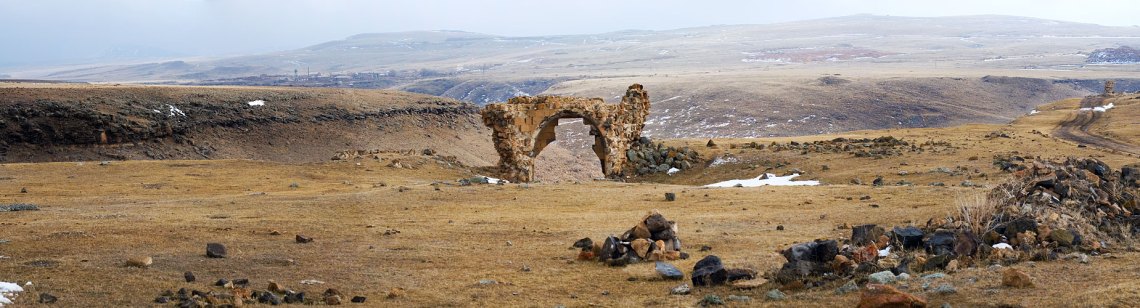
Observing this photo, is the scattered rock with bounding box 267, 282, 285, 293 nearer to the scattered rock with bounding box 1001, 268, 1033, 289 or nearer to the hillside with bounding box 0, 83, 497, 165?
the scattered rock with bounding box 1001, 268, 1033, 289

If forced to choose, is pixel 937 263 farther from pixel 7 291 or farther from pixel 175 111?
pixel 175 111

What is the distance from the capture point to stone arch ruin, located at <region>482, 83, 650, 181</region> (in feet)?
103

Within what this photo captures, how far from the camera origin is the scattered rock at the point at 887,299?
8.42 meters

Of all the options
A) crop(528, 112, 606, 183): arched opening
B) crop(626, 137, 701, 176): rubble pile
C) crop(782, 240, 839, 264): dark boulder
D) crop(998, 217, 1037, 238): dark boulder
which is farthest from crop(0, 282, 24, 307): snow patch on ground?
crop(626, 137, 701, 176): rubble pile

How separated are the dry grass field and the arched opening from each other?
273 inches

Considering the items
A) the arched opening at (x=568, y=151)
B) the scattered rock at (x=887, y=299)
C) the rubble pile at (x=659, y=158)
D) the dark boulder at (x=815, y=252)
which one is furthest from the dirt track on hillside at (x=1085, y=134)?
the scattered rock at (x=887, y=299)

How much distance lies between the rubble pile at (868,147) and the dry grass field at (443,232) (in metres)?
1.01

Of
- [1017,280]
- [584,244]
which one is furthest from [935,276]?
[584,244]

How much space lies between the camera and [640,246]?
12.8 meters

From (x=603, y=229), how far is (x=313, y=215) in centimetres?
540

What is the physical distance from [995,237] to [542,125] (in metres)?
21.7

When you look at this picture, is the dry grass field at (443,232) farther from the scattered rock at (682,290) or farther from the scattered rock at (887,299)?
the scattered rock at (887,299)

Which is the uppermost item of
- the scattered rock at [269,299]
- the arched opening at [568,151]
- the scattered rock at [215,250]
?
the scattered rock at [269,299]

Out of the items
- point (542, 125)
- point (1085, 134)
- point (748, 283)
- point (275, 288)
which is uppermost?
point (275, 288)
